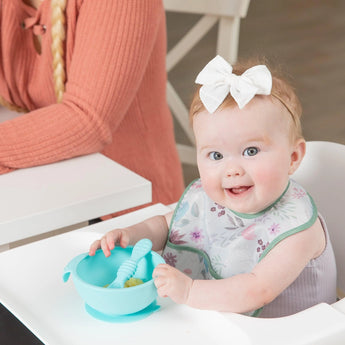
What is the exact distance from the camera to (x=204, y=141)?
0.83 meters

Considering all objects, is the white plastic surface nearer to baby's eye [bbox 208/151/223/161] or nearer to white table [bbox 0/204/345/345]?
white table [bbox 0/204/345/345]

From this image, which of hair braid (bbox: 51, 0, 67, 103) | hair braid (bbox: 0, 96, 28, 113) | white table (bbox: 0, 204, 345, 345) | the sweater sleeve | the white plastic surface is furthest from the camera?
hair braid (bbox: 0, 96, 28, 113)

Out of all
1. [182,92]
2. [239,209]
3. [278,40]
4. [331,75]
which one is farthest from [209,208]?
[278,40]

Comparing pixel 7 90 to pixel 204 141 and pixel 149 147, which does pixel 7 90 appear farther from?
pixel 204 141

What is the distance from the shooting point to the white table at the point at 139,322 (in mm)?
710

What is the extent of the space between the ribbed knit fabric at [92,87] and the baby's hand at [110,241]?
1.03 feet

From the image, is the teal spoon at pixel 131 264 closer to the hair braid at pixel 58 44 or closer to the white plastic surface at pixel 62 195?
the white plastic surface at pixel 62 195

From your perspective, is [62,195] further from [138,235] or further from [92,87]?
[92,87]

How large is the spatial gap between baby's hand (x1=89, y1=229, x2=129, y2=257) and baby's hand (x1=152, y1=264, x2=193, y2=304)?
0.31ft

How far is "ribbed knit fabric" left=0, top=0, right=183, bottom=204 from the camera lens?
1.18 meters

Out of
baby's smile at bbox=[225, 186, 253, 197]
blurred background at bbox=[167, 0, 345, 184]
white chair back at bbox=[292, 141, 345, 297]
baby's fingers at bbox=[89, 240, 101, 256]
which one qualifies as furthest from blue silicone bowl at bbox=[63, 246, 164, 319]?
blurred background at bbox=[167, 0, 345, 184]

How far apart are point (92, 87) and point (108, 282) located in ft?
1.60

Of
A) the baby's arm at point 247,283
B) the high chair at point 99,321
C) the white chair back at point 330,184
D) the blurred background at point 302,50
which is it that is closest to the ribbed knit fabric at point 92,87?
the high chair at point 99,321

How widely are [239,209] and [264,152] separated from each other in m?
0.08
